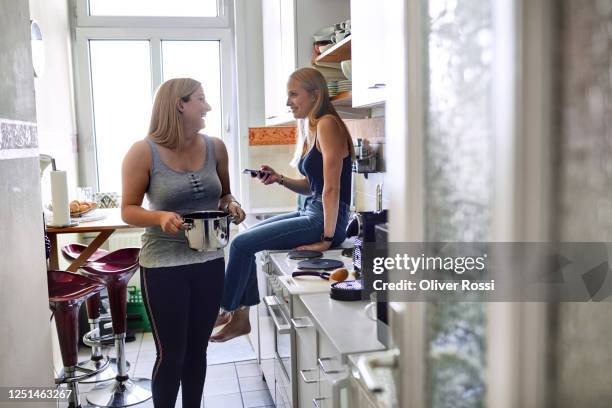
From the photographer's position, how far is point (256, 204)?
165 inches

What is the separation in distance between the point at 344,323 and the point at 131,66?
362 centimetres

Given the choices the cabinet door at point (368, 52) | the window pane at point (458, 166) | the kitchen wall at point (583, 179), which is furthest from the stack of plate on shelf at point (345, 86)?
the kitchen wall at point (583, 179)

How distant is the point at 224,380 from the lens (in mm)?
3260

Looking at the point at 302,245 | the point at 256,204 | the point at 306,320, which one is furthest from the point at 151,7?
the point at 306,320

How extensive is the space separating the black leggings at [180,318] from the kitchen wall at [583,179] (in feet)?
5.62

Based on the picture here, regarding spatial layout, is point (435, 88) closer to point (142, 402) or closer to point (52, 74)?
point (142, 402)

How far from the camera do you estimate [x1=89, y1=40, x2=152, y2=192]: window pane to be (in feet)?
14.7

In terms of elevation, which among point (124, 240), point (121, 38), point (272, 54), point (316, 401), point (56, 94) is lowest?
point (316, 401)

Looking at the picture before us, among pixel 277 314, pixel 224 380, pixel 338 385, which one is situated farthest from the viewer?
pixel 224 380

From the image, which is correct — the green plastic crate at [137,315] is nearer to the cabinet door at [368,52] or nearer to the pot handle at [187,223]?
the pot handle at [187,223]

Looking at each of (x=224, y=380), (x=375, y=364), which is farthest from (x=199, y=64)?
(x=375, y=364)

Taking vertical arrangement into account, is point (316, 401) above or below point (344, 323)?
below

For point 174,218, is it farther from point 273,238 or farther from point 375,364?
point 375,364

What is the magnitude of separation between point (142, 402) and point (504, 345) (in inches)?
112
